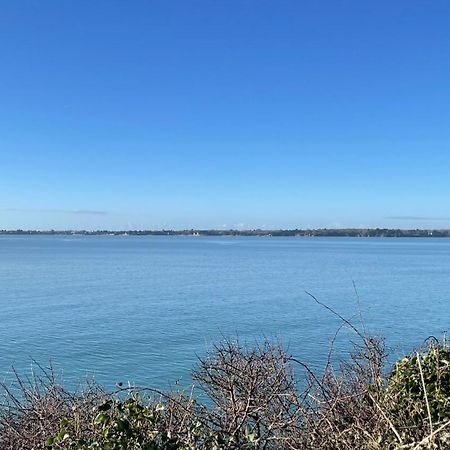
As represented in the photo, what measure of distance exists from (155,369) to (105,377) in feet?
6.84

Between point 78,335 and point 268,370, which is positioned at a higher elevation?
point 268,370

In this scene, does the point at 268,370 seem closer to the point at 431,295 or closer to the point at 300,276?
the point at 431,295

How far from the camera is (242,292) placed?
154 feet

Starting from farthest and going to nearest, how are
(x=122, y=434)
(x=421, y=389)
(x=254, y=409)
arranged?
(x=421, y=389), (x=254, y=409), (x=122, y=434)

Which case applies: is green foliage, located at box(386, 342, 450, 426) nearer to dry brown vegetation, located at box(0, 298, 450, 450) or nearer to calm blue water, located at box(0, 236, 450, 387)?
dry brown vegetation, located at box(0, 298, 450, 450)

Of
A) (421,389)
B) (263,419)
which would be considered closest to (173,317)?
(263,419)

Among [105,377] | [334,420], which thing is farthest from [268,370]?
[105,377]

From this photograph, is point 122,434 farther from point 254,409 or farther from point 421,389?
point 421,389

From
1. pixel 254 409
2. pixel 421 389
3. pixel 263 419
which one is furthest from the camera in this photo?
pixel 263 419

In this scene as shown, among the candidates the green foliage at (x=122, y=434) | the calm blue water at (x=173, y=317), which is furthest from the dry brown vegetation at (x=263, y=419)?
the calm blue water at (x=173, y=317)

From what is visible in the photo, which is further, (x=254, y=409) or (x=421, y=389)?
(x=421, y=389)

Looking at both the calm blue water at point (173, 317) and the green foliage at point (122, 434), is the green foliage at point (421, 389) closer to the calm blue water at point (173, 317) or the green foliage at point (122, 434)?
the green foliage at point (122, 434)

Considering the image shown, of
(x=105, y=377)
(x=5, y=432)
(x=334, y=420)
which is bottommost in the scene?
(x=105, y=377)

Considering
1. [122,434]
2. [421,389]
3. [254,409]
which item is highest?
[122,434]
